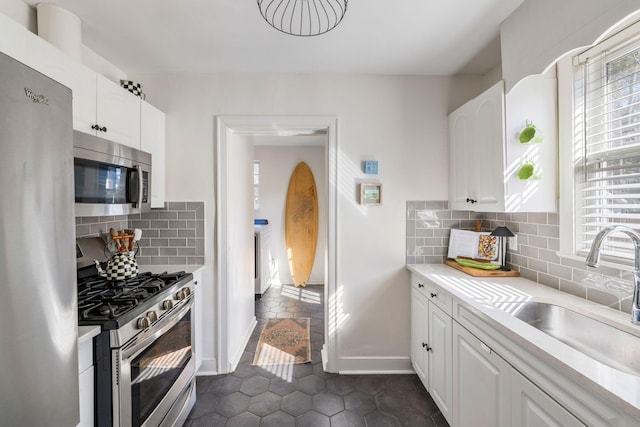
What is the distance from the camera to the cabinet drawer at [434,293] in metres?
1.73

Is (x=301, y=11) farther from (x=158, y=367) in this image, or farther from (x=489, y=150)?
(x=158, y=367)

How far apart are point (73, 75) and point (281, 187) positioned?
359 cm

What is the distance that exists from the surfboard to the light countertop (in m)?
2.78

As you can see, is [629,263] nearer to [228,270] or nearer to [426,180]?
[426,180]

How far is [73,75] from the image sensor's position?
57.4 inches

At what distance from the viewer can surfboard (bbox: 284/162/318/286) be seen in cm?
490

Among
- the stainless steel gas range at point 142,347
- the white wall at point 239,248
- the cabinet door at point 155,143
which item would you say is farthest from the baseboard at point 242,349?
the cabinet door at point 155,143

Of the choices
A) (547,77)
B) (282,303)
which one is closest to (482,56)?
(547,77)

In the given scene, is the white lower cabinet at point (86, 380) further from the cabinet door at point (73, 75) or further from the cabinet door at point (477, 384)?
the cabinet door at point (477, 384)

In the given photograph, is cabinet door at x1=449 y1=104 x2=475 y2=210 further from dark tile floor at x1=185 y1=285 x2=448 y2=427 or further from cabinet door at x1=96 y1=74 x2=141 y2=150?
cabinet door at x1=96 y1=74 x2=141 y2=150

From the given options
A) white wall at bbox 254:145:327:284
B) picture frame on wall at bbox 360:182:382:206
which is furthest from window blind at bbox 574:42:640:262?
white wall at bbox 254:145:327:284

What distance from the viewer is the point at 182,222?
2373 millimetres

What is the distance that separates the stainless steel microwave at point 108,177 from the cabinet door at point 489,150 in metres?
2.22

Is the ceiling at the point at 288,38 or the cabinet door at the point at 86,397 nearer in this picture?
the cabinet door at the point at 86,397
